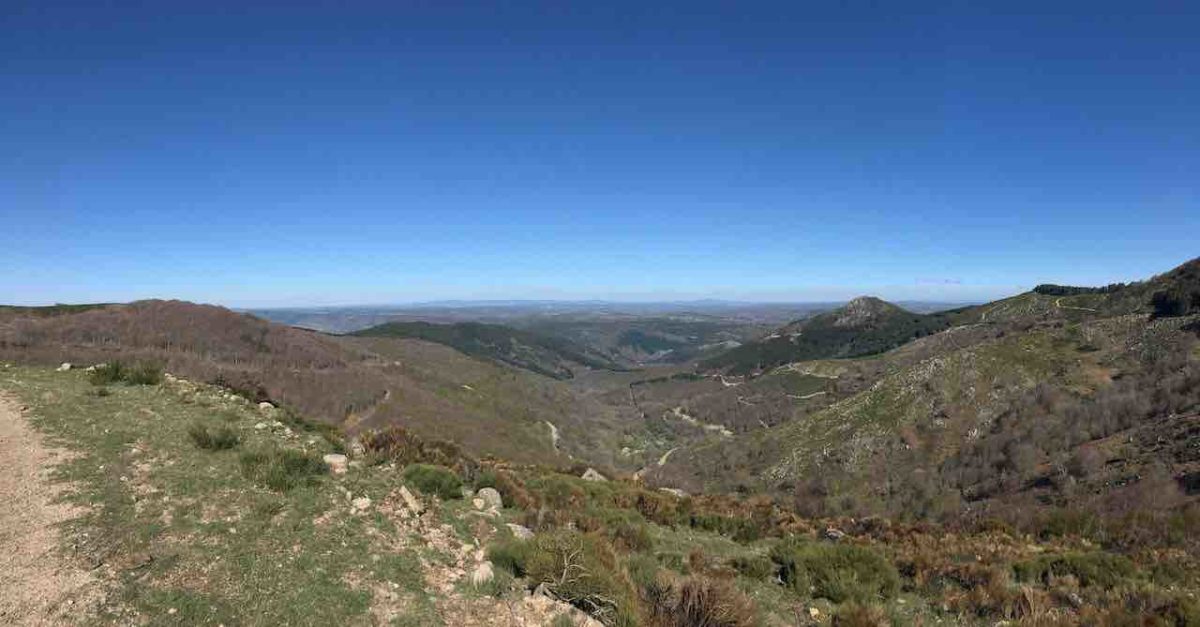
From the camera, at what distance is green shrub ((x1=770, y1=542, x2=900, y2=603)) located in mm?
10336

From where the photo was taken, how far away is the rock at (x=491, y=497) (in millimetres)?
13156

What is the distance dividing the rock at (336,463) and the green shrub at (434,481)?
56.6 inches

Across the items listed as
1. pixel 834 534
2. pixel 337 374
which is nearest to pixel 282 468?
pixel 834 534

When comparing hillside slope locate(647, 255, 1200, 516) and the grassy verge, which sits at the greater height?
the grassy verge

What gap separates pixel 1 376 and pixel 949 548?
92.0ft

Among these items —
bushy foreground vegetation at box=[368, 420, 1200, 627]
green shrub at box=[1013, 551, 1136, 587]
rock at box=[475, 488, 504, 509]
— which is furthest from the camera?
rock at box=[475, 488, 504, 509]

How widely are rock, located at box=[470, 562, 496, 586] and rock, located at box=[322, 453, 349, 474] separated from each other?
5.02 m

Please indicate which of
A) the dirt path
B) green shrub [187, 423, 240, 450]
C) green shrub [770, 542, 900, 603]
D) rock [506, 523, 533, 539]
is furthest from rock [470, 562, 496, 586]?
green shrub [187, 423, 240, 450]

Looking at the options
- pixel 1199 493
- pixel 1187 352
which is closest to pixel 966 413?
pixel 1187 352

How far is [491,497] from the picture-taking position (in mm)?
13414

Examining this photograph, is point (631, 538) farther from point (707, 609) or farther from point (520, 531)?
point (707, 609)

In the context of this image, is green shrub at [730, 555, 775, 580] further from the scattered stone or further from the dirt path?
the dirt path

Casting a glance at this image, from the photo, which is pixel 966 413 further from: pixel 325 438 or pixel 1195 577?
pixel 325 438

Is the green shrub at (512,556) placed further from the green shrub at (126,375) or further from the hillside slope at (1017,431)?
the hillside slope at (1017,431)
